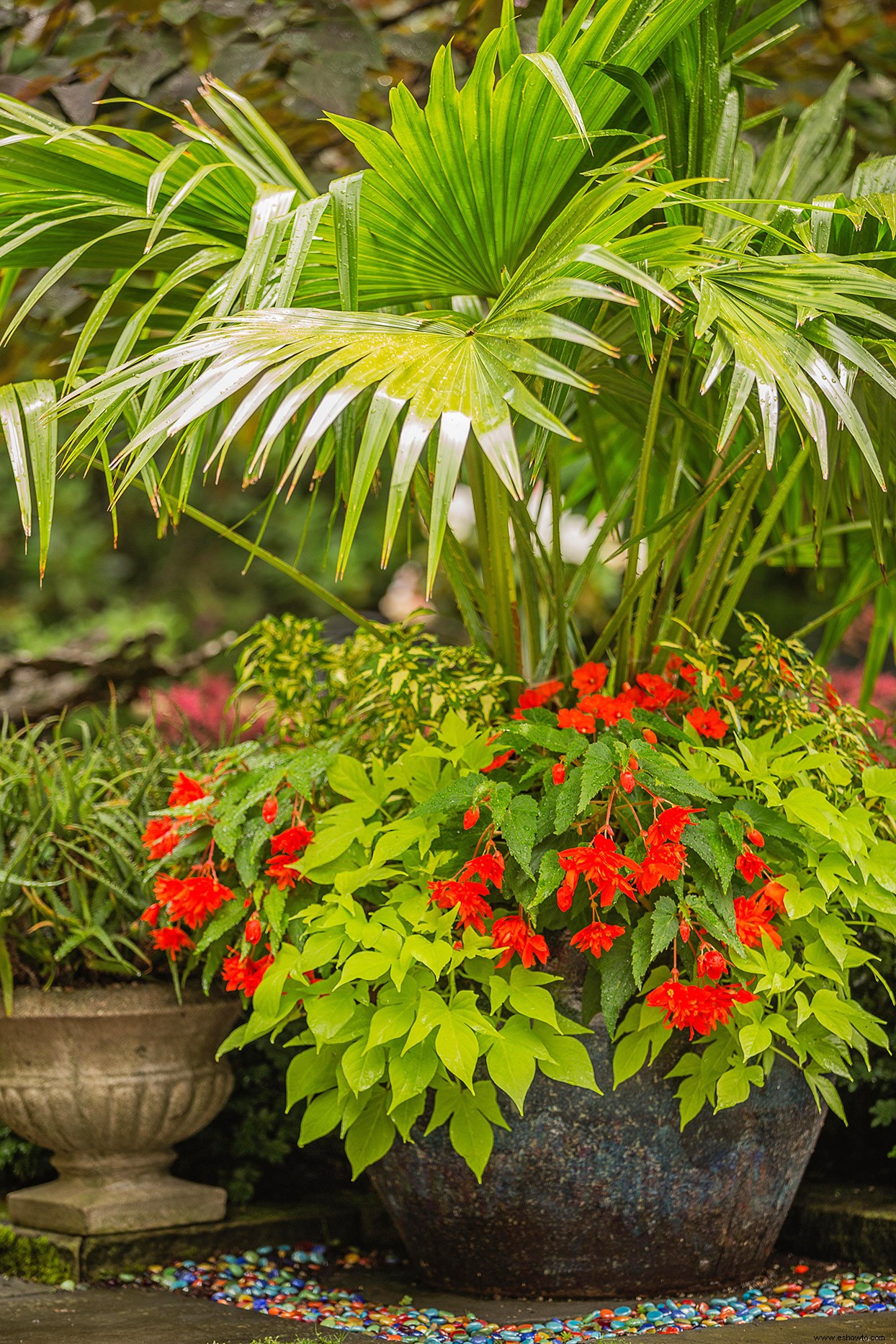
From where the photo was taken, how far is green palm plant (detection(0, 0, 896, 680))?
143cm

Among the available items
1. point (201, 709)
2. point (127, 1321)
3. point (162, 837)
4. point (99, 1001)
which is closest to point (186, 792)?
point (162, 837)

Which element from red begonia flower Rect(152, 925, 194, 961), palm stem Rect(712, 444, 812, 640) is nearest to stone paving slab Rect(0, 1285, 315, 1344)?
red begonia flower Rect(152, 925, 194, 961)

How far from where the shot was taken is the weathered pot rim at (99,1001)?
2.15 m

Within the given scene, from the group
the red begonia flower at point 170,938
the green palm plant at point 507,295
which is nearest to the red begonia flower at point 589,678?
the green palm plant at point 507,295

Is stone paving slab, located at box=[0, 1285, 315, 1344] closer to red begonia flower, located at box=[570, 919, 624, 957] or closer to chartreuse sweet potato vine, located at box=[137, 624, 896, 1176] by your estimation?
chartreuse sweet potato vine, located at box=[137, 624, 896, 1176]

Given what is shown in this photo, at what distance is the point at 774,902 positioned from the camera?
174 cm

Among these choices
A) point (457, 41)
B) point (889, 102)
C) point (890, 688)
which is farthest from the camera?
point (890, 688)

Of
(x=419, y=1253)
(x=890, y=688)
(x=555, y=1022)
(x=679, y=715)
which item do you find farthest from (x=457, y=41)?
(x=890, y=688)

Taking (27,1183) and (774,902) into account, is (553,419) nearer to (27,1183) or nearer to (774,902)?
(774,902)

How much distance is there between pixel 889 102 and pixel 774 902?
9.85 ft

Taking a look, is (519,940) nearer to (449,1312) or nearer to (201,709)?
(449,1312)

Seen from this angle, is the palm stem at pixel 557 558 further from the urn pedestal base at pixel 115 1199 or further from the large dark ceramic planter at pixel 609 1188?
the urn pedestal base at pixel 115 1199

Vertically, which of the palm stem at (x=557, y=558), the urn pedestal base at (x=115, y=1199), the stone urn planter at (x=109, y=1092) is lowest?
the urn pedestal base at (x=115, y=1199)

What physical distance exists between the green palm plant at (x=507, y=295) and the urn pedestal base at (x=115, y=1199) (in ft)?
3.65
